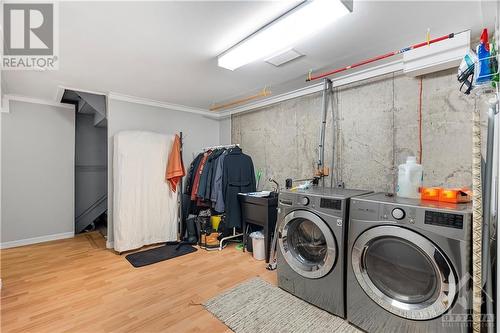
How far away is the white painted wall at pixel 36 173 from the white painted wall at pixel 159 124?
1216 millimetres

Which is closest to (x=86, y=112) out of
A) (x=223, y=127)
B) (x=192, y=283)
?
(x=223, y=127)

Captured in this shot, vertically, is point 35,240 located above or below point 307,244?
below

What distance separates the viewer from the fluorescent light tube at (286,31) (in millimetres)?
1468

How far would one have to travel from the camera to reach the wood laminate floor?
1.81 meters

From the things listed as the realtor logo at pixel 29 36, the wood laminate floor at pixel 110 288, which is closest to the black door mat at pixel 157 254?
the wood laminate floor at pixel 110 288

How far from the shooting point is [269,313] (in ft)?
6.34

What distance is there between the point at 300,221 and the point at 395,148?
1.32m

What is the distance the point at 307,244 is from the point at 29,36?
291 cm

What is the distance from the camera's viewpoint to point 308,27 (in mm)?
1630

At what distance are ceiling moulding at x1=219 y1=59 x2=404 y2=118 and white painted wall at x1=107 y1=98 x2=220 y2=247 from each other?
2.17ft

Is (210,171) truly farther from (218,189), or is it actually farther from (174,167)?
(174,167)

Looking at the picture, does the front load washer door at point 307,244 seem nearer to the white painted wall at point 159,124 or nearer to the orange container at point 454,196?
the orange container at point 454,196

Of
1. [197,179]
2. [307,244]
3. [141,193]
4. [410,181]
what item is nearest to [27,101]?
[141,193]

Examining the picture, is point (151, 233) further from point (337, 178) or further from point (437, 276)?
point (437, 276)
